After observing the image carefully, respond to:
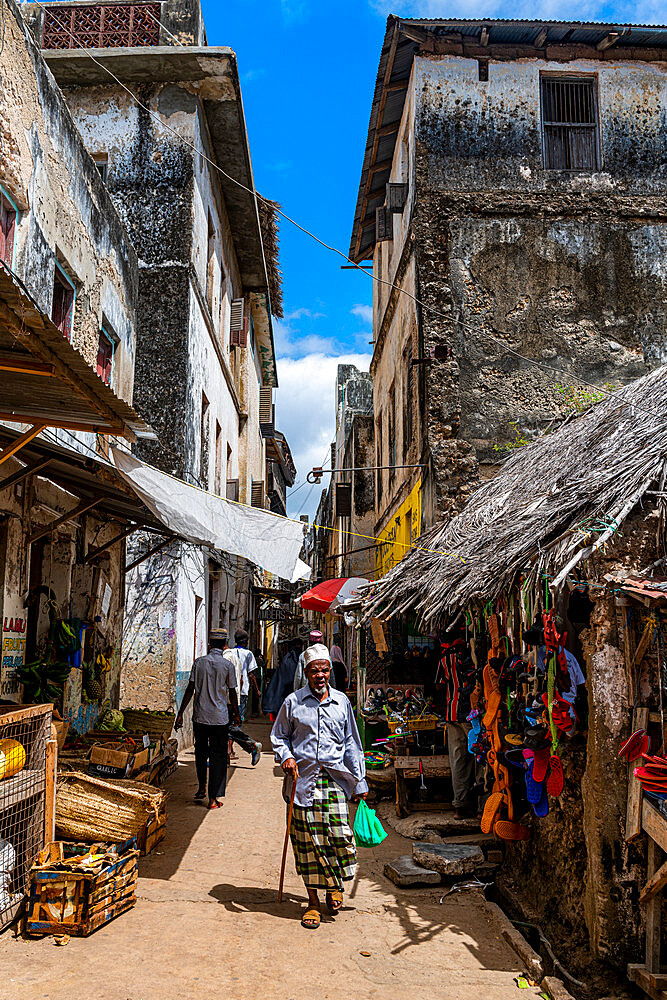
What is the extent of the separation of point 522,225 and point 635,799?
9708 mm

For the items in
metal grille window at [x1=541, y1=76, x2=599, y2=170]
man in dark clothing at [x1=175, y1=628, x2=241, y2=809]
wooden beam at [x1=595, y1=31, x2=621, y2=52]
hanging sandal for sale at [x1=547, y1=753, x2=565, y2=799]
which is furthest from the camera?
metal grille window at [x1=541, y1=76, x2=599, y2=170]

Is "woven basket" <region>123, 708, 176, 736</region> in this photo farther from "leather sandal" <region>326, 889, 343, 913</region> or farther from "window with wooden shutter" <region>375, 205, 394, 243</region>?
"window with wooden shutter" <region>375, 205, 394, 243</region>

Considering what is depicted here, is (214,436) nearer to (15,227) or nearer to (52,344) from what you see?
(15,227)

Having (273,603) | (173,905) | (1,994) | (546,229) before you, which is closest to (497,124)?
(546,229)

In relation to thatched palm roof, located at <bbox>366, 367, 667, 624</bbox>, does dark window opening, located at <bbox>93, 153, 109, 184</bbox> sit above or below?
above

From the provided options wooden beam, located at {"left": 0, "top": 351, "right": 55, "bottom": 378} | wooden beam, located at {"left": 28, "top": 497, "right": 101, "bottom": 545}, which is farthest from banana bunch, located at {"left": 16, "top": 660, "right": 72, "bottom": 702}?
wooden beam, located at {"left": 0, "top": 351, "right": 55, "bottom": 378}

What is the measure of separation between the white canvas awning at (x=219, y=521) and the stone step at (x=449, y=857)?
8.46 feet

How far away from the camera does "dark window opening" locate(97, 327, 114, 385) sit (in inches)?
401

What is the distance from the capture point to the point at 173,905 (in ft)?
18.4

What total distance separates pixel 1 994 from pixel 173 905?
1650mm

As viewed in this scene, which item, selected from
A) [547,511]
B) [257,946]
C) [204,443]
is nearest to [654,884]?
[257,946]

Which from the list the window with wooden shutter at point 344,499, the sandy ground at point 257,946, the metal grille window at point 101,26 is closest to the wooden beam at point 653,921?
the sandy ground at point 257,946

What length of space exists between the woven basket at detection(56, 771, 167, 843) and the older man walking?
1373 millimetres

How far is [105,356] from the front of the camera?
10.5 m
